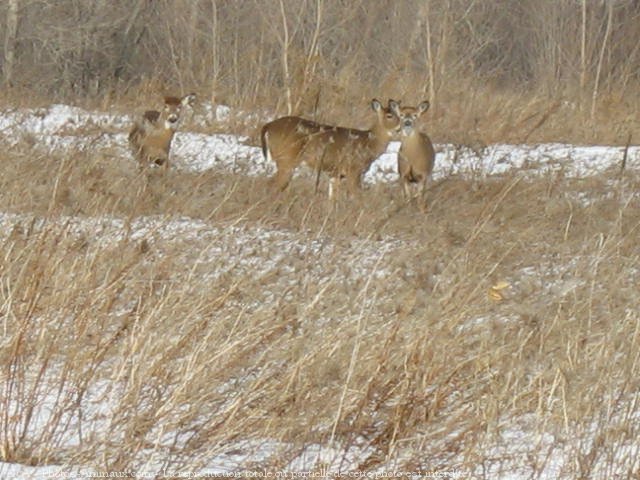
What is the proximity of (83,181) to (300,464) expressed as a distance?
4.89 m

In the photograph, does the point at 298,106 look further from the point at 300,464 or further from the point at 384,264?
the point at 300,464

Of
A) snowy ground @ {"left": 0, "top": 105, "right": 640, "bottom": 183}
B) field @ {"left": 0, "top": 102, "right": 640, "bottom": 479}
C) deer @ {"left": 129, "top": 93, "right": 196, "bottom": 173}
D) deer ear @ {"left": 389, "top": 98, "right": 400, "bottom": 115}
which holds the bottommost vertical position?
snowy ground @ {"left": 0, "top": 105, "right": 640, "bottom": 183}

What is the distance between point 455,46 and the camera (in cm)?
1975

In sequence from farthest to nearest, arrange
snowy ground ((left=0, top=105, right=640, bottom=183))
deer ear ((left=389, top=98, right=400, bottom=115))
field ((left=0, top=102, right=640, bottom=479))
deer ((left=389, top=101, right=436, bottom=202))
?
snowy ground ((left=0, top=105, right=640, bottom=183)) → deer ear ((left=389, top=98, right=400, bottom=115)) → deer ((left=389, top=101, right=436, bottom=202)) → field ((left=0, top=102, right=640, bottom=479))

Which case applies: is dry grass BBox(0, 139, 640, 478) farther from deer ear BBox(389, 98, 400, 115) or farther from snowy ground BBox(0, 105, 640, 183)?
snowy ground BBox(0, 105, 640, 183)

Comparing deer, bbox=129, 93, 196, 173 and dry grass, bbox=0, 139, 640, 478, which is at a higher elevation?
dry grass, bbox=0, 139, 640, 478

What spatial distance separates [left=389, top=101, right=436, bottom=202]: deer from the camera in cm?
1067

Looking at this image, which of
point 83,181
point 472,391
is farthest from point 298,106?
point 472,391

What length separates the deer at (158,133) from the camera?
11492mm

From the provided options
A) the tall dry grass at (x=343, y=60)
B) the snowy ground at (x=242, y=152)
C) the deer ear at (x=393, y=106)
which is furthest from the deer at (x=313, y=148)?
the tall dry grass at (x=343, y=60)

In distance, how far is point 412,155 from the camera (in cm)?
1087

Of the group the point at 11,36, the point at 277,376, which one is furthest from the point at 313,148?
the point at 11,36

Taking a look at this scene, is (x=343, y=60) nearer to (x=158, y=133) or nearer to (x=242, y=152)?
(x=242, y=152)

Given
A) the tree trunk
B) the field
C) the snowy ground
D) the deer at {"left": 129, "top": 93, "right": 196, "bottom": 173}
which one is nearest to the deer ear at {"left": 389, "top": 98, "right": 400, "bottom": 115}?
the snowy ground
